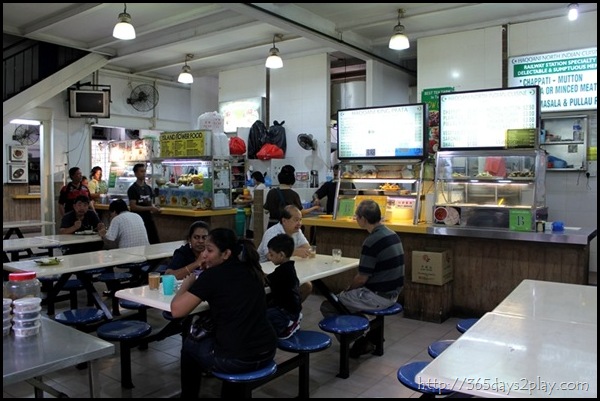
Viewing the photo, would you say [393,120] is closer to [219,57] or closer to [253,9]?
[253,9]

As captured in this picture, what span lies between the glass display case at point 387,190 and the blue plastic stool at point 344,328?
220 centimetres

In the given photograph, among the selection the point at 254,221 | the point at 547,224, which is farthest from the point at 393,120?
the point at 254,221

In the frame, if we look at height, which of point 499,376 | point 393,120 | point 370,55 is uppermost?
point 370,55

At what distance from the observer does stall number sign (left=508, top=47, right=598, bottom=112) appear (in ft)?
23.2

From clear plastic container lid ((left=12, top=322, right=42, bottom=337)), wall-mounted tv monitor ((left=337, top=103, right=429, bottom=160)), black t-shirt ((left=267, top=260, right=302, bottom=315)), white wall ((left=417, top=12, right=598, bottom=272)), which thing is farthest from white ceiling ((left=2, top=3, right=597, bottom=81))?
Result: clear plastic container lid ((left=12, top=322, right=42, bottom=337))

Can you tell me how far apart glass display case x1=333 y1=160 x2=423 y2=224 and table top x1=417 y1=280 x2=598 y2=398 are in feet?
9.85

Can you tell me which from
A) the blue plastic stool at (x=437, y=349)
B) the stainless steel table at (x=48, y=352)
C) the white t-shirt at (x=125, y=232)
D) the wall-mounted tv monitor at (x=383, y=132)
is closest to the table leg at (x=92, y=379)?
the stainless steel table at (x=48, y=352)

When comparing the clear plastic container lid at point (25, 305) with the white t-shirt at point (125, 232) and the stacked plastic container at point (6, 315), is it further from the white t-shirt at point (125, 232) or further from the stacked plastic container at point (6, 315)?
the white t-shirt at point (125, 232)

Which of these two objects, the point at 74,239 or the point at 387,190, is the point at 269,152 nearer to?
the point at 387,190

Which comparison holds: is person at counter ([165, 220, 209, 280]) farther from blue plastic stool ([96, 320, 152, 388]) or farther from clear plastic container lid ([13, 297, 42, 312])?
clear plastic container lid ([13, 297, 42, 312])

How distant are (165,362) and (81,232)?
2.90 meters

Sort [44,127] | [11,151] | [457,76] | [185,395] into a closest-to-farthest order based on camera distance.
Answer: [185,395], [457,76], [44,127], [11,151]

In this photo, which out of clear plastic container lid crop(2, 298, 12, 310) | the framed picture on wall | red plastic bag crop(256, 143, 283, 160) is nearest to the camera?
clear plastic container lid crop(2, 298, 12, 310)

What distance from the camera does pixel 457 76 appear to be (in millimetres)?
8219
